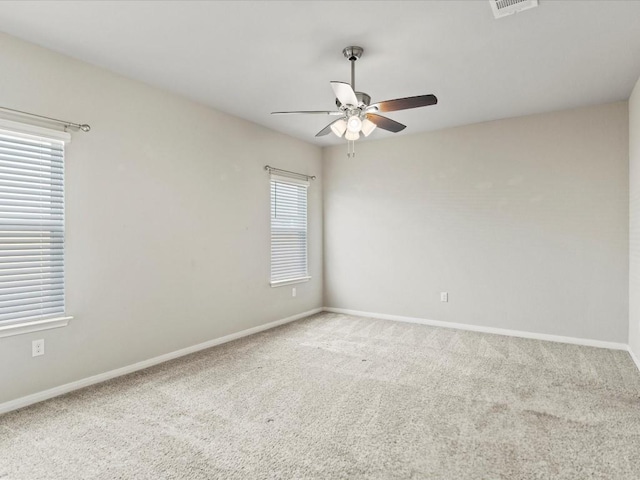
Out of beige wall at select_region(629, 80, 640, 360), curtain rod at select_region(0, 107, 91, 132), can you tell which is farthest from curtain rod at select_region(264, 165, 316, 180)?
beige wall at select_region(629, 80, 640, 360)

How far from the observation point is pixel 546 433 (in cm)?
229

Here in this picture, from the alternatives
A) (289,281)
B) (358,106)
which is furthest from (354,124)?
(289,281)

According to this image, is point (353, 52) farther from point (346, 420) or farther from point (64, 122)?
point (346, 420)

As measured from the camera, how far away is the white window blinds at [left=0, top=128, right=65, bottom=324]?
8.54 feet

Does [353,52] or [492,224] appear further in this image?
[492,224]

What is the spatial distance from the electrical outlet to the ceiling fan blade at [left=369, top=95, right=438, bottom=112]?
298cm

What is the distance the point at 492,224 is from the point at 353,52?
282 cm

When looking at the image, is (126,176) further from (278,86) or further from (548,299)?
(548,299)

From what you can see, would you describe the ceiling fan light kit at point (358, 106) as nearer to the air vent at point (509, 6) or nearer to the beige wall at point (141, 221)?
the air vent at point (509, 6)

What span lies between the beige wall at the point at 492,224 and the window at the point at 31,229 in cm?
365

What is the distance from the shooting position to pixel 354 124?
2.93m

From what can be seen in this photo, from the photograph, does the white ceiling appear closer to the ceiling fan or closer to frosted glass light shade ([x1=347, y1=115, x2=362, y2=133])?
the ceiling fan

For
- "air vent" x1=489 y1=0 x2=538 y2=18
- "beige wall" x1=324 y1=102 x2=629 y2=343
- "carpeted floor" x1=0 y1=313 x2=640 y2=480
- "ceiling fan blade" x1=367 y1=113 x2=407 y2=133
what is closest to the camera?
"carpeted floor" x1=0 y1=313 x2=640 y2=480

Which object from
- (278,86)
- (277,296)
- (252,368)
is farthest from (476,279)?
(278,86)
